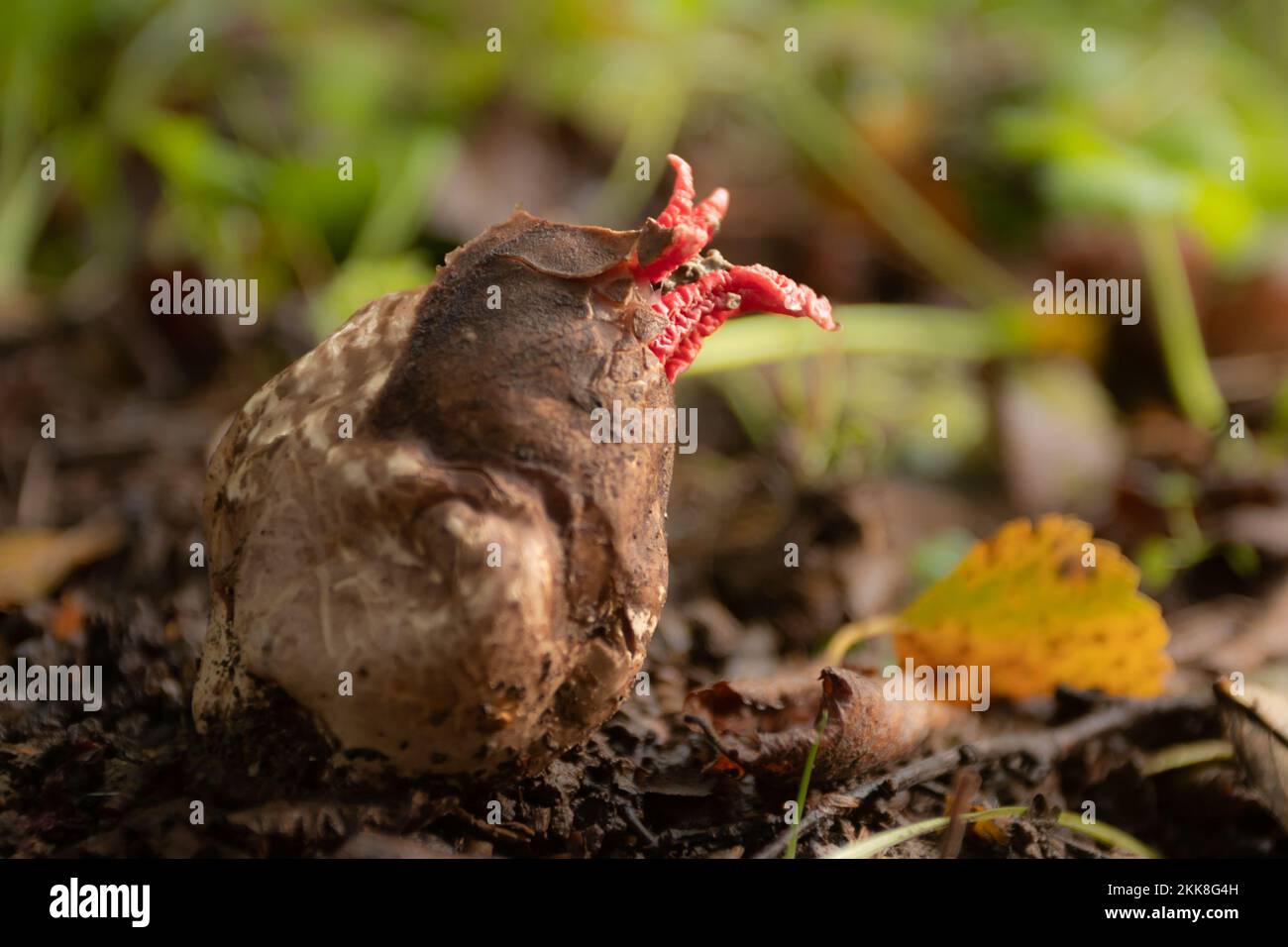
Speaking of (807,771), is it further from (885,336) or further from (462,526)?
(885,336)

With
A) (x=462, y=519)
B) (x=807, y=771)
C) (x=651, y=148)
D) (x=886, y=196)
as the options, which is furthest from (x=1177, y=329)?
(x=462, y=519)

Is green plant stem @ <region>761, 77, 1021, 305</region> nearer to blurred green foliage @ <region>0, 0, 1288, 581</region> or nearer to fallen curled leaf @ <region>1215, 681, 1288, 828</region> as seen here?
blurred green foliage @ <region>0, 0, 1288, 581</region>

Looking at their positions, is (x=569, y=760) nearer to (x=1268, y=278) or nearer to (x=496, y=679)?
(x=496, y=679)

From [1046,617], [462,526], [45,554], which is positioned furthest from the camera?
[45,554]

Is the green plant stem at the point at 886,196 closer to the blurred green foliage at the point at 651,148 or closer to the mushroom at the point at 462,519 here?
the blurred green foliage at the point at 651,148

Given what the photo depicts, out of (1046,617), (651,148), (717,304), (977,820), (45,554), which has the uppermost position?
(651,148)

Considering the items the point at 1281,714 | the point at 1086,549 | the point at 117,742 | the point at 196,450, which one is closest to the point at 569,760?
the point at 117,742

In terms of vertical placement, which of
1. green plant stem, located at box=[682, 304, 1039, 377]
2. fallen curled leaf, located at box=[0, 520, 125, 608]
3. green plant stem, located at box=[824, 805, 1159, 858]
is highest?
green plant stem, located at box=[682, 304, 1039, 377]

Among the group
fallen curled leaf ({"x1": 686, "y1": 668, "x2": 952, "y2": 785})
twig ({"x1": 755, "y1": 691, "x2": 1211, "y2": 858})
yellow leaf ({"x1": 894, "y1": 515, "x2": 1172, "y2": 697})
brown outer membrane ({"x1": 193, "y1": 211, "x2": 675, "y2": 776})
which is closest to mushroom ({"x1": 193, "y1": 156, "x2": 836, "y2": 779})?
brown outer membrane ({"x1": 193, "y1": 211, "x2": 675, "y2": 776})
